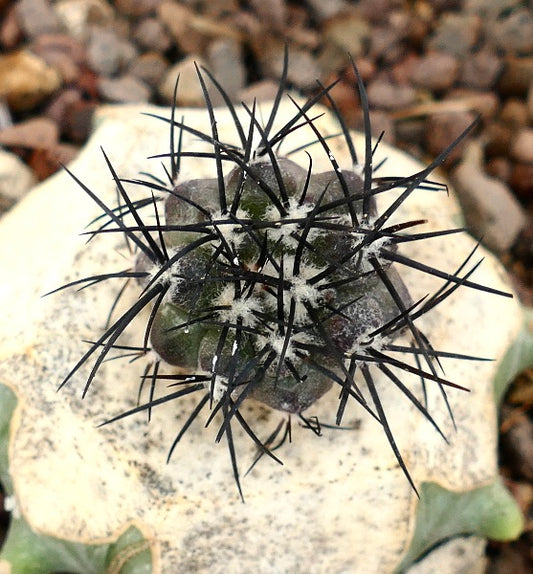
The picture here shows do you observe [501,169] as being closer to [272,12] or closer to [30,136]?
[272,12]

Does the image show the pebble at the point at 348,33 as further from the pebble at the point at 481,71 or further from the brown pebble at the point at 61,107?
the brown pebble at the point at 61,107

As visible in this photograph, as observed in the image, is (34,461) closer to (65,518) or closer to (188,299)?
(65,518)

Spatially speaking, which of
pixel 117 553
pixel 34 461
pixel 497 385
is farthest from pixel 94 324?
pixel 497 385

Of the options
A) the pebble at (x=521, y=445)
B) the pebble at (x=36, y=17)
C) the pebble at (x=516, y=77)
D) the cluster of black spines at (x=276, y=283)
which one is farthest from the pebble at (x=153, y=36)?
the pebble at (x=521, y=445)

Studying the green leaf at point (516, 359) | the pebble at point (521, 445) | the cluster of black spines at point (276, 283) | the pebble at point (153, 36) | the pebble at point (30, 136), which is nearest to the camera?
the cluster of black spines at point (276, 283)

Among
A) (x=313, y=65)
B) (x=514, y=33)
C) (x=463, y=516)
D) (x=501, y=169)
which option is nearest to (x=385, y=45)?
(x=313, y=65)

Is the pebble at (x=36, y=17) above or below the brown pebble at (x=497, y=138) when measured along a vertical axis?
above
